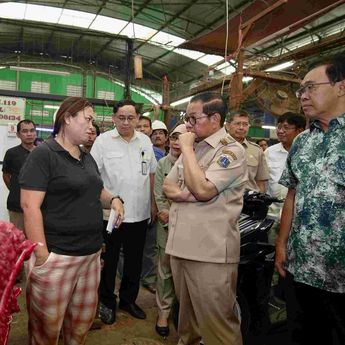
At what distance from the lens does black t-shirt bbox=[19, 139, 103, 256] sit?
5.85ft

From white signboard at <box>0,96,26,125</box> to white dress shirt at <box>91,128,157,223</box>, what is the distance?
2.03 m

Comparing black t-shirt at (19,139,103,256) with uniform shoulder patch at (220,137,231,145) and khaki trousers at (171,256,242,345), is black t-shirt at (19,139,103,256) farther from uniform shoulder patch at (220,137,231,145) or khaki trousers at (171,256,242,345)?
uniform shoulder patch at (220,137,231,145)

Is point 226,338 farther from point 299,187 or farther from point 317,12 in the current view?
point 317,12

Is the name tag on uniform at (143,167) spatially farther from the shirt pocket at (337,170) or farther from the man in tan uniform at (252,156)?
the shirt pocket at (337,170)

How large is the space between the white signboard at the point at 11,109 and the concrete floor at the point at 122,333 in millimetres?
2382

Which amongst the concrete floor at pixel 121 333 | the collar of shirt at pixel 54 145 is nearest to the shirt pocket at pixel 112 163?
the collar of shirt at pixel 54 145

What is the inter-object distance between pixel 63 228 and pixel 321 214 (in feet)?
4.11

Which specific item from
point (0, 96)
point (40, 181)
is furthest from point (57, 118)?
point (0, 96)

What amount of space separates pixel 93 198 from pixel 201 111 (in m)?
0.79

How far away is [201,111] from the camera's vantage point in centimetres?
209

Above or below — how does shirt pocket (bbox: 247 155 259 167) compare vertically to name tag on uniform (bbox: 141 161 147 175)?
above

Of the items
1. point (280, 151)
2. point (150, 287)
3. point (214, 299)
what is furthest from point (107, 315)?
point (280, 151)

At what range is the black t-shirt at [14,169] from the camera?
11.8 ft

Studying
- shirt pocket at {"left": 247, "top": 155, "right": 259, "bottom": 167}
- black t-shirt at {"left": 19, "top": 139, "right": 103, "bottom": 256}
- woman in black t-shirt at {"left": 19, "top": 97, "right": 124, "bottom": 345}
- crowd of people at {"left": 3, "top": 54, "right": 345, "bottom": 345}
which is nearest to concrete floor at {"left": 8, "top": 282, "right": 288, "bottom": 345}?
crowd of people at {"left": 3, "top": 54, "right": 345, "bottom": 345}
